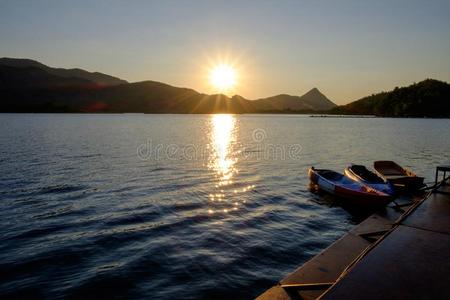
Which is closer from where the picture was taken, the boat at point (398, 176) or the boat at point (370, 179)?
the boat at point (370, 179)

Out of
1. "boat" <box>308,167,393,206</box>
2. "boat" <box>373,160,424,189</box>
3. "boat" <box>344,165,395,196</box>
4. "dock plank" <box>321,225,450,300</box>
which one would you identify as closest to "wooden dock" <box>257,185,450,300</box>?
"dock plank" <box>321,225,450,300</box>

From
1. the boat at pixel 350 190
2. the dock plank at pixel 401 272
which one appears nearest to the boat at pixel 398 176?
the boat at pixel 350 190

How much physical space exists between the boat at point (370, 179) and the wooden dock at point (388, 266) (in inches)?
296

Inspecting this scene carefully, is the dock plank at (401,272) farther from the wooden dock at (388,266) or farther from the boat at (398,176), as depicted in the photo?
the boat at (398,176)

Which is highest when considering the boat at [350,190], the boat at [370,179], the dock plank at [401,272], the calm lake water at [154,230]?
the dock plank at [401,272]

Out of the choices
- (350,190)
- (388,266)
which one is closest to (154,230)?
(388,266)

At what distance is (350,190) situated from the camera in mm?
23516

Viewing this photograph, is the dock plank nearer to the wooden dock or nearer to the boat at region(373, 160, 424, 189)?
the wooden dock

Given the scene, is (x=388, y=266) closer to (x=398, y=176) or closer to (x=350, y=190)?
(x=350, y=190)

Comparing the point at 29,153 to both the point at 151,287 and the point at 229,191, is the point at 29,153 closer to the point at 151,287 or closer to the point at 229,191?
the point at 229,191

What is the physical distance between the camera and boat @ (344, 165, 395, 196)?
76.8ft

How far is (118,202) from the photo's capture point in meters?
22.8

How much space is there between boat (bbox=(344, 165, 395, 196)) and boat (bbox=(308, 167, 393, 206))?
1.71ft

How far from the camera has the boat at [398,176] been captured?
2641 cm
